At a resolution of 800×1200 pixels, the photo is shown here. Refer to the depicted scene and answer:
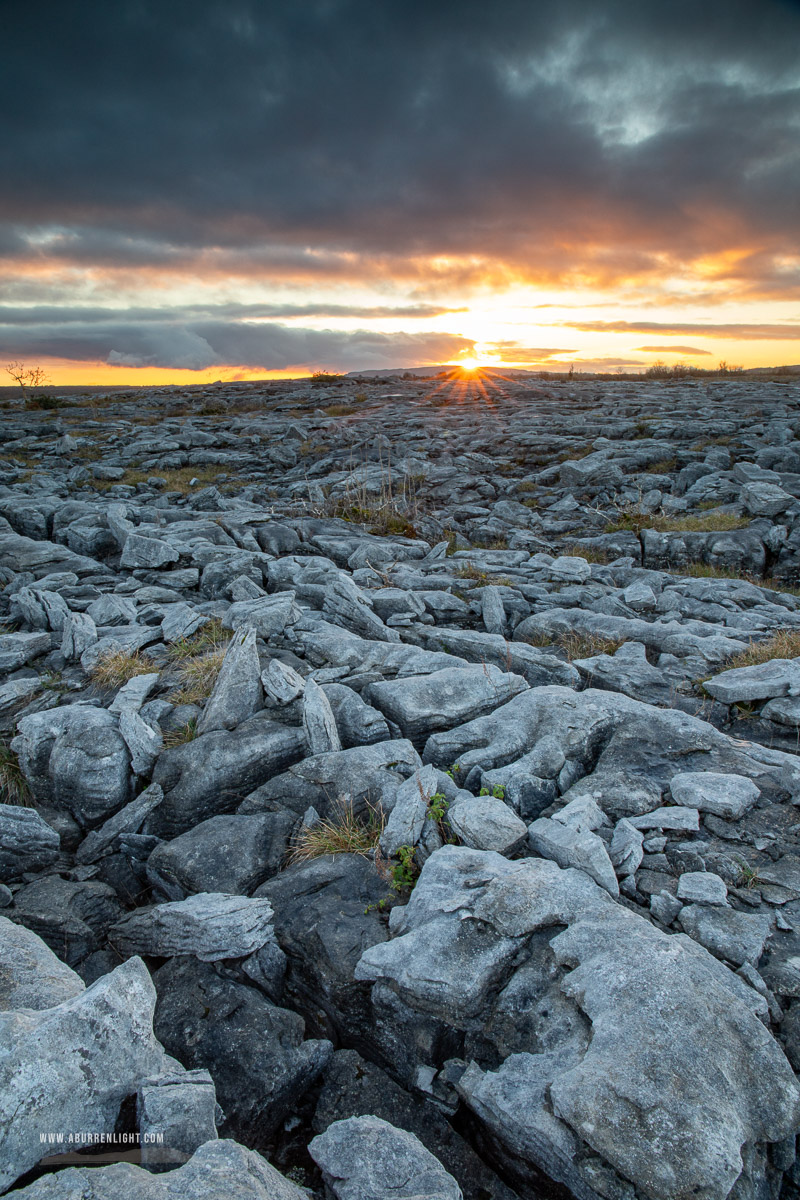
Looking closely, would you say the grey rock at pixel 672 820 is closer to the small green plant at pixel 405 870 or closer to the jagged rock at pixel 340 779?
the small green plant at pixel 405 870

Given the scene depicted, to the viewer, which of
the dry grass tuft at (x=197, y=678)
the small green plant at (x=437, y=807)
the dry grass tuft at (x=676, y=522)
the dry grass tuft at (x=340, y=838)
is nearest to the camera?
the small green plant at (x=437, y=807)

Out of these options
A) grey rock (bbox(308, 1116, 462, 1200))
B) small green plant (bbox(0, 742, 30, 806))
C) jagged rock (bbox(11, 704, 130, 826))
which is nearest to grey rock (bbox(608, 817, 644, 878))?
grey rock (bbox(308, 1116, 462, 1200))

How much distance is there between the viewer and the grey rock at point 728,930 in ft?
13.5

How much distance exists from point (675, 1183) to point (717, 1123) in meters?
0.35

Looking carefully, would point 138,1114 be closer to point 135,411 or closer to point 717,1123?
point 717,1123


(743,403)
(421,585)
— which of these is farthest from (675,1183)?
(743,403)

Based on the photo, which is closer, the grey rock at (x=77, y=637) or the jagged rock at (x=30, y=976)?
the jagged rock at (x=30, y=976)

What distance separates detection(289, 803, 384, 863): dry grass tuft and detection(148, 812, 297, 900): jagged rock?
0.64ft

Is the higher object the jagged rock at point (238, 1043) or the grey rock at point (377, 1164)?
the grey rock at point (377, 1164)

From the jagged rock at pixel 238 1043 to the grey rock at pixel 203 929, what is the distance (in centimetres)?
15

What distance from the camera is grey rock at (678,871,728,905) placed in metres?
4.56

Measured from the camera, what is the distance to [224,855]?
5.75m

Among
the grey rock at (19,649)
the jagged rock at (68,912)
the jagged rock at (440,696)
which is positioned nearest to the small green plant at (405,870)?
the jagged rock at (440,696)

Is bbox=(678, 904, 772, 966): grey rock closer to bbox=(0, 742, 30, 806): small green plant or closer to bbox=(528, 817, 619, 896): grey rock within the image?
bbox=(528, 817, 619, 896): grey rock
